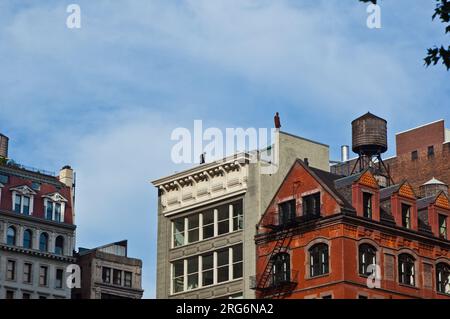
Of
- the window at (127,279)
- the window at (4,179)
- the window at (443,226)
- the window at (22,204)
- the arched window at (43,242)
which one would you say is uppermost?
the window at (4,179)

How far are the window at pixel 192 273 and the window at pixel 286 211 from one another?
958 centimetres

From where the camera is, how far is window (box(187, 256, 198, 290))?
8711 centimetres

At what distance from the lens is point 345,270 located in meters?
74.9

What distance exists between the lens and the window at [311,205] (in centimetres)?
7806

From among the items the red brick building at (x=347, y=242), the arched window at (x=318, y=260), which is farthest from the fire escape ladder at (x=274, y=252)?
the arched window at (x=318, y=260)

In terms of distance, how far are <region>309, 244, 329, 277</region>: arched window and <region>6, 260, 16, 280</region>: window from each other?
4292 centimetres

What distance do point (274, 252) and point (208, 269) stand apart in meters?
7.65

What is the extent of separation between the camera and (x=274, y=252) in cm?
8012

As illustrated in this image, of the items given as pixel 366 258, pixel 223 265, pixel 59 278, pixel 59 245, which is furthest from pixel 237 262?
pixel 59 245

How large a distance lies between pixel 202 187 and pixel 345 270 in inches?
709

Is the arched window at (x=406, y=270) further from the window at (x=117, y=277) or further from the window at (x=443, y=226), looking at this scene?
the window at (x=117, y=277)

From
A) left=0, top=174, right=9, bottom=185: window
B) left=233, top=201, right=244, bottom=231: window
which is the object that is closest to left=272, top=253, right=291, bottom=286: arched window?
left=233, top=201, right=244, bottom=231: window

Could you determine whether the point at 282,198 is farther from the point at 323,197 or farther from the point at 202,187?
the point at 202,187
